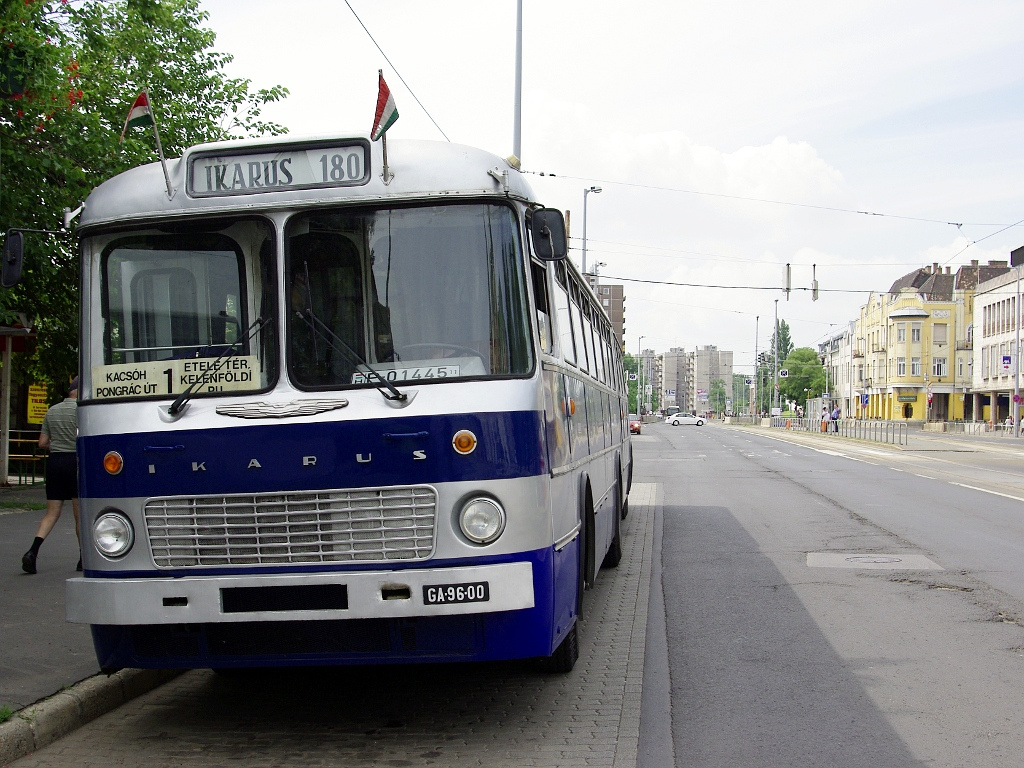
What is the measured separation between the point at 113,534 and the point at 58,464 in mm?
4903

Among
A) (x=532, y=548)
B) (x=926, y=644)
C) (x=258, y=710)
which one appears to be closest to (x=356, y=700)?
(x=258, y=710)

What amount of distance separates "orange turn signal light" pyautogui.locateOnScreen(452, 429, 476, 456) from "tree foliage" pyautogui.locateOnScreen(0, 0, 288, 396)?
6.08 meters

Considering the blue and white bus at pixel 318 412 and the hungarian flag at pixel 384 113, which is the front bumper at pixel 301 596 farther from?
the hungarian flag at pixel 384 113

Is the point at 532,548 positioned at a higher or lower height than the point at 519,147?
lower

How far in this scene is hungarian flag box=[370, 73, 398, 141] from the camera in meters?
5.45

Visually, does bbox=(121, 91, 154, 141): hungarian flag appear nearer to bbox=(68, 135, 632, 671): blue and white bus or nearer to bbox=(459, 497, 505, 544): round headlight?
bbox=(68, 135, 632, 671): blue and white bus

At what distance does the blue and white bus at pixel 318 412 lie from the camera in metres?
5.14

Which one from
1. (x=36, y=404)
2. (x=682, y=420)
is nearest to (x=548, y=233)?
(x=36, y=404)

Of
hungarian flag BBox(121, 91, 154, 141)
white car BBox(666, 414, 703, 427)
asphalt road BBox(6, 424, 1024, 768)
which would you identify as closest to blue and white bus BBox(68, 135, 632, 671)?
hungarian flag BBox(121, 91, 154, 141)

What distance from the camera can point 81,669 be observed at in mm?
6430

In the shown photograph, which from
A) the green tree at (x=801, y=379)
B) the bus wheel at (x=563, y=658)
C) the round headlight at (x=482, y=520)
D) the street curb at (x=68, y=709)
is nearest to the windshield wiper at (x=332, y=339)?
the round headlight at (x=482, y=520)

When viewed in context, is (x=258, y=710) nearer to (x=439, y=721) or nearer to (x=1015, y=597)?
(x=439, y=721)

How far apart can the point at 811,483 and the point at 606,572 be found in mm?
13624

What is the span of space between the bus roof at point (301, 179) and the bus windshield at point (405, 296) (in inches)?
3.9
